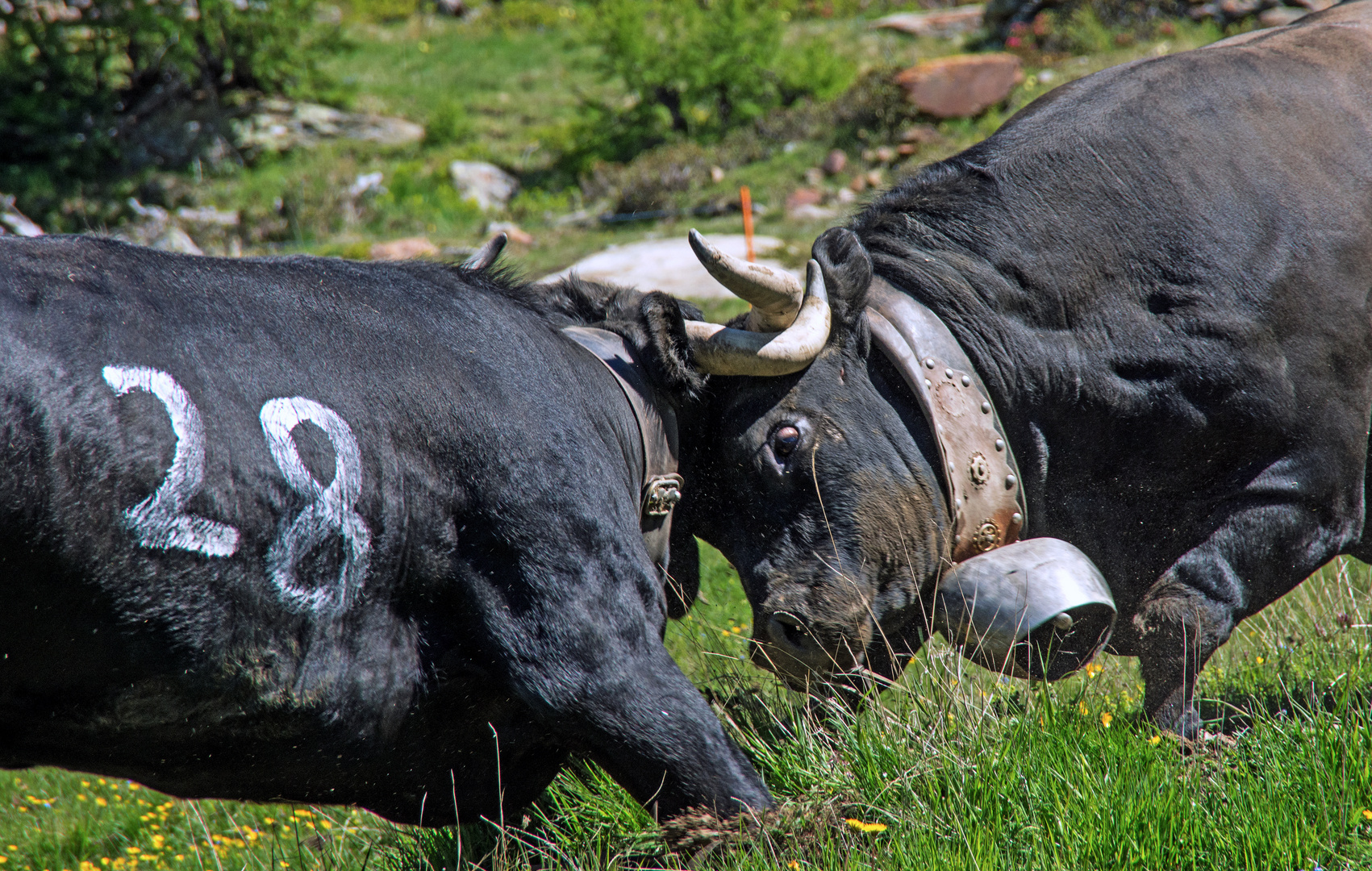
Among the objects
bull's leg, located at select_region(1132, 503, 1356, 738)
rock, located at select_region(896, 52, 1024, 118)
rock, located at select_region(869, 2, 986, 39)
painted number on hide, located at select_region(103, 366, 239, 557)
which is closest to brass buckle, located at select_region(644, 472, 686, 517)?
painted number on hide, located at select_region(103, 366, 239, 557)

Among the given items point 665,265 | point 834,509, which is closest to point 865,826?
point 834,509

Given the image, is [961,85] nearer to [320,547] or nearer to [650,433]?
[650,433]

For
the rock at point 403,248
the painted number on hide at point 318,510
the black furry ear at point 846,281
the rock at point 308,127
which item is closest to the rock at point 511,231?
the rock at point 403,248

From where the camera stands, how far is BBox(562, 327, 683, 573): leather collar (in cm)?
348

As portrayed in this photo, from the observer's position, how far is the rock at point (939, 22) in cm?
2267

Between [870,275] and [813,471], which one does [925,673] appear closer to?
[813,471]

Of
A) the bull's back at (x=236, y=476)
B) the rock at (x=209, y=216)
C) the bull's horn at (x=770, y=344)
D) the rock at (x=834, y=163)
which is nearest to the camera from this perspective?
the bull's back at (x=236, y=476)

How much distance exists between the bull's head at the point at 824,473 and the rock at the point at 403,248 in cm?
990

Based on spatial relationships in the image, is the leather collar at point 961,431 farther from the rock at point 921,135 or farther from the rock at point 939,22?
the rock at point 939,22

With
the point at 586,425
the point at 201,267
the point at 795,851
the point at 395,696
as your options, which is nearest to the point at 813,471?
the point at 586,425

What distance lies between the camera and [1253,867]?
2.54 metres

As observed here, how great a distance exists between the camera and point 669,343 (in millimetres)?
3600

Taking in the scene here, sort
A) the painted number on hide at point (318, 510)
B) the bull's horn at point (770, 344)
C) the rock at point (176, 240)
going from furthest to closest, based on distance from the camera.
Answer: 1. the rock at point (176, 240)
2. the bull's horn at point (770, 344)
3. the painted number on hide at point (318, 510)

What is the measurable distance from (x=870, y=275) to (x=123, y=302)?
2.21m
